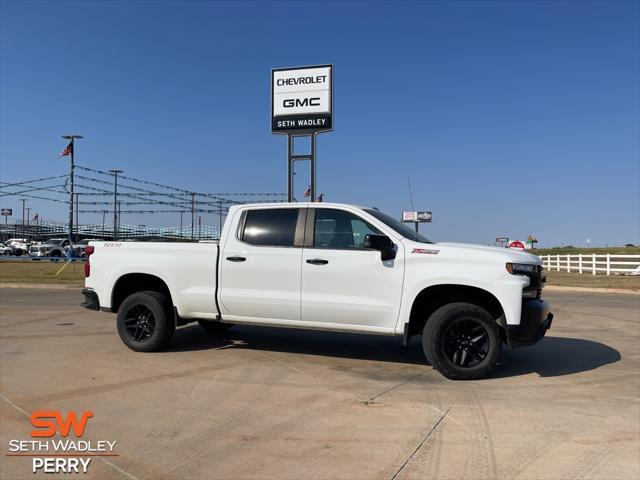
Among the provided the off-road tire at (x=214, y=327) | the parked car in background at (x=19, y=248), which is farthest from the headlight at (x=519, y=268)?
the parked car in background at (x=19, y=248)

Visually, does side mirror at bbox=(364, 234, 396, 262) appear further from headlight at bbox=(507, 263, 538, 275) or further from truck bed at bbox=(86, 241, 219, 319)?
truck bed at bbox=(86, 241, 219, 319)

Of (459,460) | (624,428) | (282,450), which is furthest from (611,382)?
(282,450)

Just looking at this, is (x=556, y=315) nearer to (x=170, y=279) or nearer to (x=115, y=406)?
(x=170, y=279)

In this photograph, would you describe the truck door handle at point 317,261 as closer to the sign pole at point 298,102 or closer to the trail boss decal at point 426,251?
the trail boss decal at point 426,251

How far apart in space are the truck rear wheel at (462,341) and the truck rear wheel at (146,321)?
3459mm

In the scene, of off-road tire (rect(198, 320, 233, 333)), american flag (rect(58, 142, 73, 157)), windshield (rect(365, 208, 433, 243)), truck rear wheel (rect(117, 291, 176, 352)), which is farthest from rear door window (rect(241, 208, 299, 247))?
american flag (rect(58, 142, 73, 157))

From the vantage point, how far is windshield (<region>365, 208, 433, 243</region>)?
20.9 ft

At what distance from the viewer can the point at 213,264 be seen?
6.81 meters

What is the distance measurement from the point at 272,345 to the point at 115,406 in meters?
3.12

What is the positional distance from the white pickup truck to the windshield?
0.08 ft

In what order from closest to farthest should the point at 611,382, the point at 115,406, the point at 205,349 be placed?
the point at 115,406, the point at 611,382, the point at 205,349

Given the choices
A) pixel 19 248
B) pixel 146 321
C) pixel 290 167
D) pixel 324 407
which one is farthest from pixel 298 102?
pixel 19 248

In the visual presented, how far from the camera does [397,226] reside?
6.53 m

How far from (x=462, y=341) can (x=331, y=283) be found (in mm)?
1625
